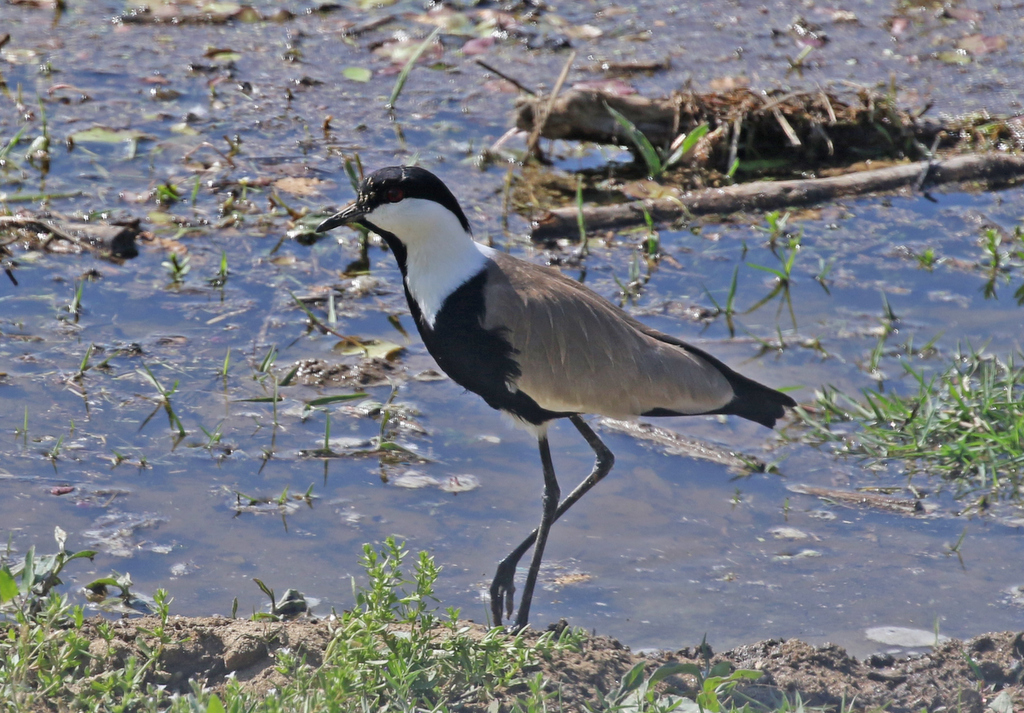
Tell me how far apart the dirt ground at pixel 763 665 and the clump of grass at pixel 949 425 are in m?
1.26

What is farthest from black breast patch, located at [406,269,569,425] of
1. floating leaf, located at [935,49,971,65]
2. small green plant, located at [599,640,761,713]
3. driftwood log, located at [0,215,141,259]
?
floating leaf, located at [935,49,971,65]

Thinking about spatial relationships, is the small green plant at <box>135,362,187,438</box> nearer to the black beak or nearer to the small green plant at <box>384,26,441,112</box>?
the black beak

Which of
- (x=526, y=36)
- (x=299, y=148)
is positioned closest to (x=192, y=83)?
(x=299, y=148)

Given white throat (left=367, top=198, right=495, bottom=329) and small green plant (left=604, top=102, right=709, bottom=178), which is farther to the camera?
small green plant (left=604, top=102, right=709, bottom=178)

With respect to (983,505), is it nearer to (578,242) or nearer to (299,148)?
(578,242)

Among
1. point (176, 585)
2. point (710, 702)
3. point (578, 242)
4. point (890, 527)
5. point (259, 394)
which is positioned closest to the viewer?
point (710, 702)

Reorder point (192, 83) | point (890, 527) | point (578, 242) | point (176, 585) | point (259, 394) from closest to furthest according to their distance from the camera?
point (176, 585) < point (890, 527) < point (259, 394) < point (578, 242) < point (192, 83)

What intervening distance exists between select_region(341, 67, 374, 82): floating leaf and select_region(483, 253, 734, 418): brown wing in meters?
4.31

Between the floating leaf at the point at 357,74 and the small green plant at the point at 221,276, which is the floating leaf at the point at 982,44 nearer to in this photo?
the floating leaf at the point at 357,74

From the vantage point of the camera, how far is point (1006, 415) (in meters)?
4.99

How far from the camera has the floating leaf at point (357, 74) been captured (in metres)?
8.33

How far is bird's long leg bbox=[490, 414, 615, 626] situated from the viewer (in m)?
4.12

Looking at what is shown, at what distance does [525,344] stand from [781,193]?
3283mm

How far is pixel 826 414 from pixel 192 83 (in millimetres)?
4958
